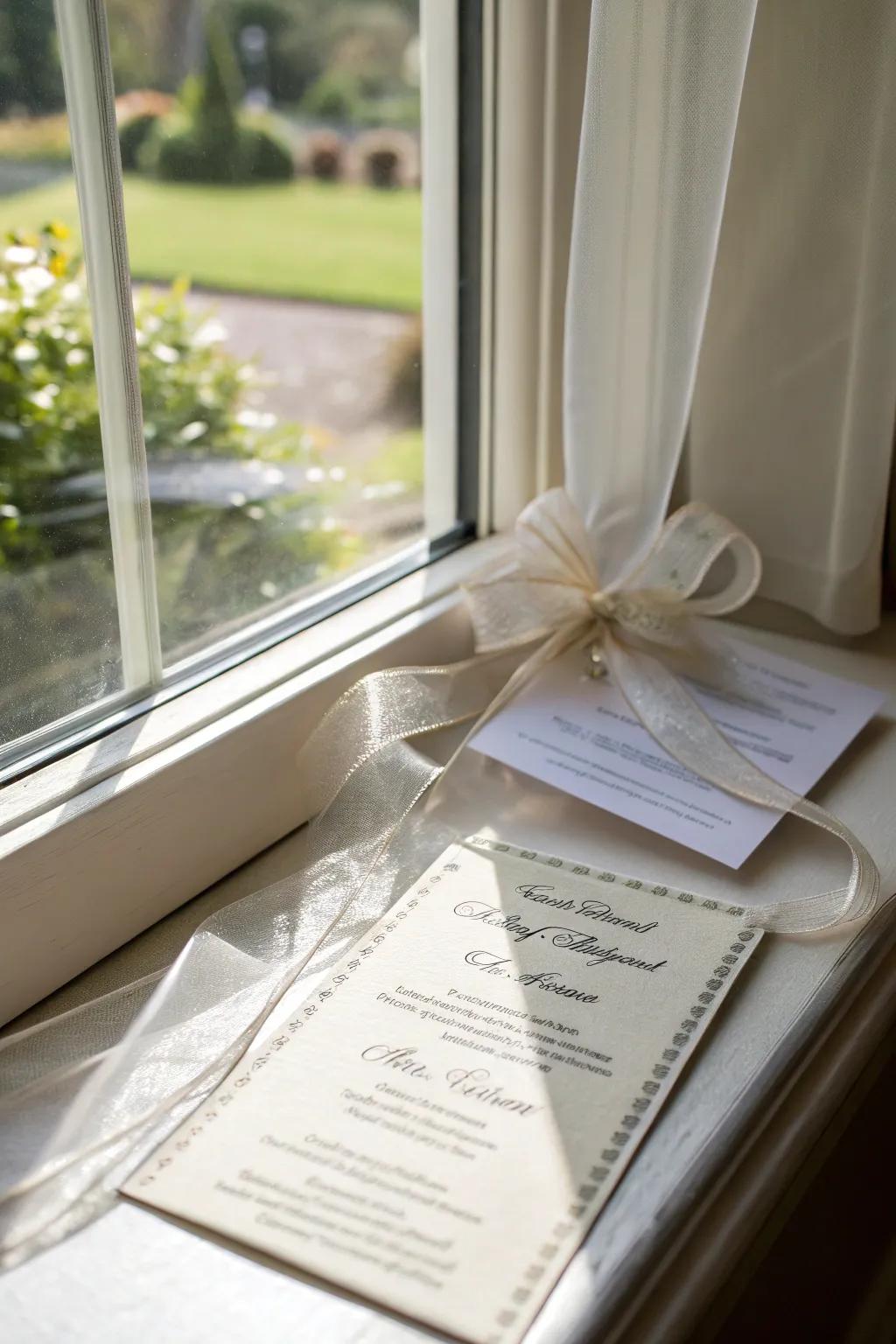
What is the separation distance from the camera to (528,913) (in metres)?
0.57

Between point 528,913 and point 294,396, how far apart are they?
506 mm

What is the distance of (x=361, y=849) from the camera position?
62cm

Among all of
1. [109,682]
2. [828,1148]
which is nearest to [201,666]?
[109,682]

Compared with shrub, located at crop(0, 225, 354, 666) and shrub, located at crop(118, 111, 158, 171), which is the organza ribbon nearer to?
shrub, located at crop(0, 225, 354, 666)

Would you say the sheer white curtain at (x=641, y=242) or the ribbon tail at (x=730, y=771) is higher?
the sheer white curtain at (x=641, y=242)

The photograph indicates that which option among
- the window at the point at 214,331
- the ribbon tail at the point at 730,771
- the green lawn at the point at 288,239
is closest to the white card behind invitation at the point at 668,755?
the ribbon tail at the point at 730,771

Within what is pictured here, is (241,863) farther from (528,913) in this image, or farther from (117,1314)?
(117,1314)

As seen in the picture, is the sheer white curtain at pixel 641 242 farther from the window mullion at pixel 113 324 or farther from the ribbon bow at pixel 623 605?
the window mullion at pixel 113 324

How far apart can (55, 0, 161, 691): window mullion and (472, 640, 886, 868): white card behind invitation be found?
0.64 ft

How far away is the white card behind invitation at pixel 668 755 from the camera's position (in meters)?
0.63

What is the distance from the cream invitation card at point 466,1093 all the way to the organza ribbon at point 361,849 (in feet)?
0.06

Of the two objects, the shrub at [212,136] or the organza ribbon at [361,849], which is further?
the shrub at [212,136]

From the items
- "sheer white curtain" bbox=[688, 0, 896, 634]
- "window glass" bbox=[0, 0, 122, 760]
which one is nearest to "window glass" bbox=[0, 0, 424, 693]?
"window glass" bbox=[0, 0, 122, 760]

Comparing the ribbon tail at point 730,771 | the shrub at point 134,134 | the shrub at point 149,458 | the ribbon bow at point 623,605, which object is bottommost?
the ribbon tail at point 730,771
